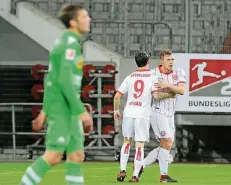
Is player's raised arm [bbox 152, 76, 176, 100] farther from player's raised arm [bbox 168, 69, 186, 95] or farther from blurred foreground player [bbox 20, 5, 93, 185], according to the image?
blurred foreground player [bbox 20, 5, 93, 185]

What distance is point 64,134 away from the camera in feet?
29.8

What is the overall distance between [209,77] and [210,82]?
0.13 meters

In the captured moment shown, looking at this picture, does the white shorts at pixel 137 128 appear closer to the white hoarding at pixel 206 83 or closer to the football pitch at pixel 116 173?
the football pitch at pixel 116 173

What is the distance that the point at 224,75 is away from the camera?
914 inches

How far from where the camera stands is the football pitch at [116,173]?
15014 millimetres

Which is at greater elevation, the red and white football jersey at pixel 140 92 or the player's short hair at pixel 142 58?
the player's short hair at pixel 142 58

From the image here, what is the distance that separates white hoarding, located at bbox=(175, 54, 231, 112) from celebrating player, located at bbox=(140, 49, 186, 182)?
7631 mm

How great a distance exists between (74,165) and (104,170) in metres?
9.81

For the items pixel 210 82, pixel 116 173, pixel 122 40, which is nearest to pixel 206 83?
pixel 210 82

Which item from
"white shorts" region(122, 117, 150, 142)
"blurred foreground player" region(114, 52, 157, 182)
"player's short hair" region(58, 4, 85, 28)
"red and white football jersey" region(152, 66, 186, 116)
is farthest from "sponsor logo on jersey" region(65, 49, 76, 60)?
"red and white football jersey" region(152, 66, 186, 116)

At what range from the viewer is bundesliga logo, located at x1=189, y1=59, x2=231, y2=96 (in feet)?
75.8

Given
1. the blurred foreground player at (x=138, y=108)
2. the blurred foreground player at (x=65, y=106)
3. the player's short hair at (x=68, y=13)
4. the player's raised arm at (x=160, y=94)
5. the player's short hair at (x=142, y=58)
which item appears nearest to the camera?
the blurred foreground player at (x=65, y=106)

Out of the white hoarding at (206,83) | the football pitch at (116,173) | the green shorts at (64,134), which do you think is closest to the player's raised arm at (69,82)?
the green shorts at (64,134)

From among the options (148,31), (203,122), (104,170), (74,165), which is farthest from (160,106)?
(148,31)
